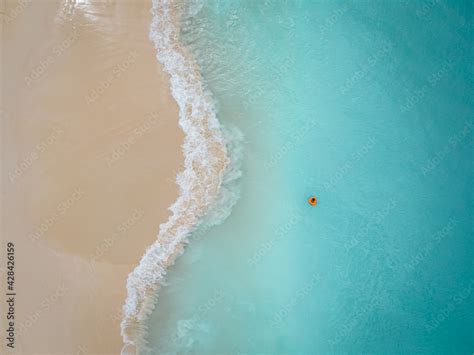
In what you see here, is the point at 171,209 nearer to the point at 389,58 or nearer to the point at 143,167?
the point at 143,167

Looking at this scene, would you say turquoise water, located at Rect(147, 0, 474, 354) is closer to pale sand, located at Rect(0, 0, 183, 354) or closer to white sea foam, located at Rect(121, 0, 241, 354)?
white sea foam, located at Rect(121, 0, 241, 354)

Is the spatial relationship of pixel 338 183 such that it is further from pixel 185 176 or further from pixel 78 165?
pixel 78 165

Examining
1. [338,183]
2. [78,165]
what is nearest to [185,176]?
[78,165]

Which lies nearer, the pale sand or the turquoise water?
the pale sand

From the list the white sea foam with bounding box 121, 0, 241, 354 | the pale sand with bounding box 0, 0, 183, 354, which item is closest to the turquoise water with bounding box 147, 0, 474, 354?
the white sea foam with bounding box 121, 0, 241, 354

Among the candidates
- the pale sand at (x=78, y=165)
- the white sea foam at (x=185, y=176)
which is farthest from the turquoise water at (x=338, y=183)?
the pale sand at (x=78, y=165)

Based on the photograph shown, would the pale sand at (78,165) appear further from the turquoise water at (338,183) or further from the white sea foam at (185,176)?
the turquoise water at (338,183)
